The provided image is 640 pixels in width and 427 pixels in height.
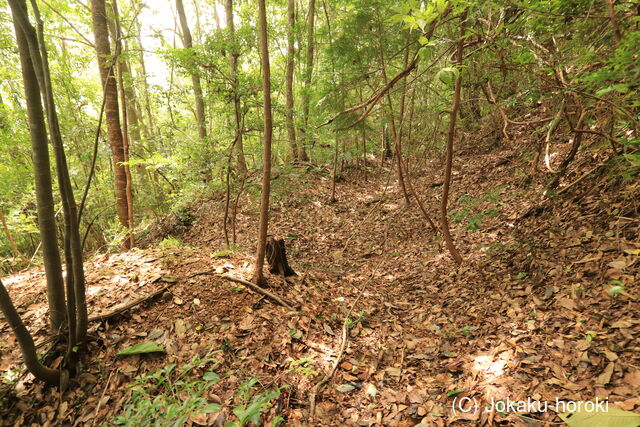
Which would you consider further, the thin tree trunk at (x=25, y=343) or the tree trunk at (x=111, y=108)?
the tree trunk at (x=111, y=108)

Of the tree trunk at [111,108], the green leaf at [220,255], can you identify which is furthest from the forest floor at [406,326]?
the tree trunk at [111,108]

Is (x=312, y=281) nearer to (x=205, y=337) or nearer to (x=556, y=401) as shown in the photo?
(x=205, y=337)

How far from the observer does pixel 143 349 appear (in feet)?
10.2

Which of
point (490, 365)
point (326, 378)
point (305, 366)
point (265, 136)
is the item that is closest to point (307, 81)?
point (265, 136)

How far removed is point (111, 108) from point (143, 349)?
589cm

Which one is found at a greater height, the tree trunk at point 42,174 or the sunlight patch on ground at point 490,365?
the tree trunk at point 42,174

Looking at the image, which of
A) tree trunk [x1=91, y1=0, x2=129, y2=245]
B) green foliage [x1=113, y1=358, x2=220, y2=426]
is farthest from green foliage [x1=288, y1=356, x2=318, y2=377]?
tree trunk [x1=91, y1=0, x2=129, y2=245]

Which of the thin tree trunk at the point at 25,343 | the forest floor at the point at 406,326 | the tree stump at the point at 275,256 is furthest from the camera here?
the tree stump at the point at 275,256

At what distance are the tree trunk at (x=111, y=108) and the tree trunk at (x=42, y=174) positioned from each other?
355cm

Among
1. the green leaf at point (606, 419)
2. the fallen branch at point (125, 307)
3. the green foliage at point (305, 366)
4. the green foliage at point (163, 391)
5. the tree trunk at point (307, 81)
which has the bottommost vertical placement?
the green foliage at point (305, 366)

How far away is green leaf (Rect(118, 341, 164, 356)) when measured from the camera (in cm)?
306

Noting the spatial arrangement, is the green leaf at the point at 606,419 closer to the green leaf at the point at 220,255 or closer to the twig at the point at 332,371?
the twig at the point at 332,371

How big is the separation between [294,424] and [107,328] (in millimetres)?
2444

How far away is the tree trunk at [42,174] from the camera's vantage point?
245 centimetres
